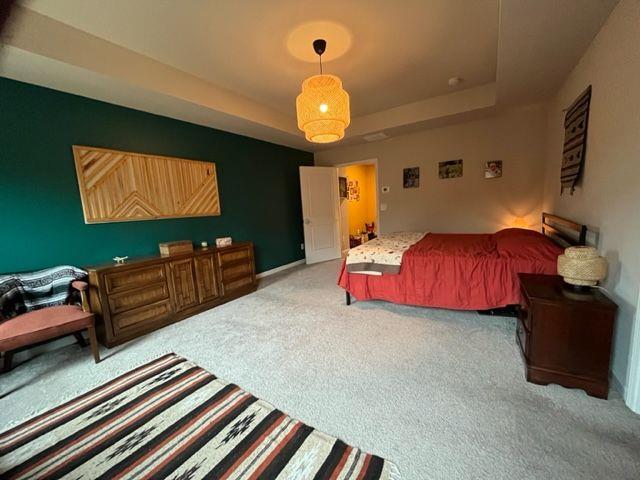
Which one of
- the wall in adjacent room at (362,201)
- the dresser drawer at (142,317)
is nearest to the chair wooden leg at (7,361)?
the dresser drawer at (142,317)

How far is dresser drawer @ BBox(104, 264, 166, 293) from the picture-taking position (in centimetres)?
230

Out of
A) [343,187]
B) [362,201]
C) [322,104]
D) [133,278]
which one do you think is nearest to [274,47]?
[322,104]

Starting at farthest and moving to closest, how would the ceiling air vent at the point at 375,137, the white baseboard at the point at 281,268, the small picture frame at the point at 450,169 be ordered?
the white baseboard at the point at 281,268 → the ceiling air vent at the point at 375,137 → the small picture frame at the point at 450,169

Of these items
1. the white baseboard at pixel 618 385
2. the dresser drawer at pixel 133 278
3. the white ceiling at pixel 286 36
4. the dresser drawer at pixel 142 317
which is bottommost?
the white baseboard at pixel 618 385

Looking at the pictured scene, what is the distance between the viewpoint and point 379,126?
4090mm

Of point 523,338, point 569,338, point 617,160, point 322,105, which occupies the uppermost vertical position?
point 322,105

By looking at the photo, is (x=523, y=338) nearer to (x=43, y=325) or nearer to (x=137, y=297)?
(x=137, y=297)

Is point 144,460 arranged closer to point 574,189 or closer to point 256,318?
point 256,318

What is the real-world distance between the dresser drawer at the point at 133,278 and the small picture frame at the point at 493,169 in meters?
4.62

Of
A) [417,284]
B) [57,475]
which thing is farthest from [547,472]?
[57,475]

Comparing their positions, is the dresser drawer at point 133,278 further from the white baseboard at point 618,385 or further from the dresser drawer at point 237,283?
the white baseboard at point 618,385

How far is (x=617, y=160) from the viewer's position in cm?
156

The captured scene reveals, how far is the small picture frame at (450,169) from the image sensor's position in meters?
4.11

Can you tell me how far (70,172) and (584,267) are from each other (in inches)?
161
